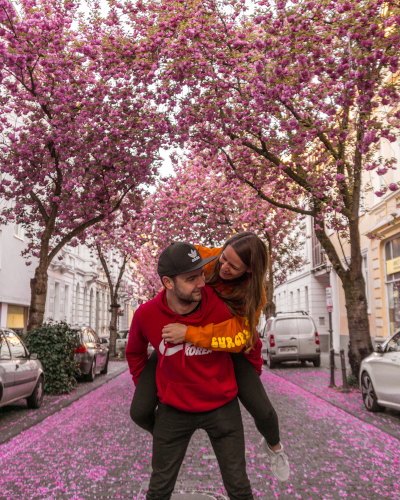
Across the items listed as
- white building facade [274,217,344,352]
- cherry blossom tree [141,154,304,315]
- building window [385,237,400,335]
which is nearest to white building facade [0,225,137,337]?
cherry blossom tree [141,154,304,315]

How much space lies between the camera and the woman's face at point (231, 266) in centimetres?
311

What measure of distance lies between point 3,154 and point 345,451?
41.5 feet

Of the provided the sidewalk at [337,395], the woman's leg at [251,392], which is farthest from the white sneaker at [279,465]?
the sidewalk at [337,395]

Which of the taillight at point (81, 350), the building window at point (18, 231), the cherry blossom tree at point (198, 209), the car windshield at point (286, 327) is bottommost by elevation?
the taillight at point (81, 350)

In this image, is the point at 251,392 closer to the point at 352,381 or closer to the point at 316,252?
the point at 352,381

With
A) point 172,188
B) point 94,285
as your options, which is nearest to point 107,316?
point 94,285

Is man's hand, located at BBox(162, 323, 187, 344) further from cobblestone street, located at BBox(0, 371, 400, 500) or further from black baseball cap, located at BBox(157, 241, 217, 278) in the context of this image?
cobblestone street, located at BBox(0, 371, 400, 500)

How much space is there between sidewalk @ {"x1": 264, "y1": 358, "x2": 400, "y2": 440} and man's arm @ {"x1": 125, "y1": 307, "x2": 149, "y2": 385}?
547 centimetres

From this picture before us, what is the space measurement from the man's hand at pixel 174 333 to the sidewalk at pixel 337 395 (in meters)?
5.77

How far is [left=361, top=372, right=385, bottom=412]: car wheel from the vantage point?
946 centimetres

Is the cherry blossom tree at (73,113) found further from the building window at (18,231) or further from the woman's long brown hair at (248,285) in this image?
the woman's long brown hair at (248,285)

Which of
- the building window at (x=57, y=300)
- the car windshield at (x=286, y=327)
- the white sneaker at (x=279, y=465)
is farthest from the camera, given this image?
the building window at (x=57, y=300)

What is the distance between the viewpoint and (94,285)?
144ft

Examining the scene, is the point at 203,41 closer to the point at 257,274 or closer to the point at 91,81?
the point at 91,81
